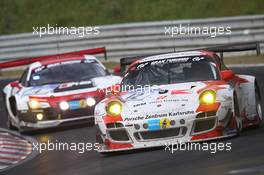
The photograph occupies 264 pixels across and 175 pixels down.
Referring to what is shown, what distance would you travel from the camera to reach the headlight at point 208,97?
1073 cm

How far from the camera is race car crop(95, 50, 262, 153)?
34.7ft

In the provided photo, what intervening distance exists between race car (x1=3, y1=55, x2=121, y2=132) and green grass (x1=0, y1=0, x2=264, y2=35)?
12.2 meters

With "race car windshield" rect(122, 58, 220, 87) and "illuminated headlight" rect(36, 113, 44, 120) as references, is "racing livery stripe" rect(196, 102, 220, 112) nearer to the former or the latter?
"race car windshield" rect(122, 58, 220, 87)

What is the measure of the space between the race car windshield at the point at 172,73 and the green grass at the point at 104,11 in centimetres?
1551

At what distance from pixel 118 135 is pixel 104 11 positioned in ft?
65.0

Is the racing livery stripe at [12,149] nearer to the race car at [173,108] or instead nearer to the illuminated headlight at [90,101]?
A: the illuminated headlight at [90,101]

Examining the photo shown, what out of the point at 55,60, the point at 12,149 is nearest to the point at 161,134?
the point at 12,149

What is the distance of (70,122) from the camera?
48.1 feet

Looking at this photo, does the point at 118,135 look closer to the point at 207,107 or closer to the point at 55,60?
the point at 207,107


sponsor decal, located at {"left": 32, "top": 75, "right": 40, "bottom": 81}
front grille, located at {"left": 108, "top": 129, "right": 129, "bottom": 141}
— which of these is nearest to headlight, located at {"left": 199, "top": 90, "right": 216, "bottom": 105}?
front grille, located at {"left": 108, "top": 129, "right": 129, "bottom": 141}

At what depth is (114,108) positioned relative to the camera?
1096 cm

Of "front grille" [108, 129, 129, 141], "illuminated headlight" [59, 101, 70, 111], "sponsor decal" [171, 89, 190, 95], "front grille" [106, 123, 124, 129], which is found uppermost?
"sponsor decal" [171, 89, 190, 95]

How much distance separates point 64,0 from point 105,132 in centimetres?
2135

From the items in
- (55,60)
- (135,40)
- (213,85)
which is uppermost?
(213,85)
